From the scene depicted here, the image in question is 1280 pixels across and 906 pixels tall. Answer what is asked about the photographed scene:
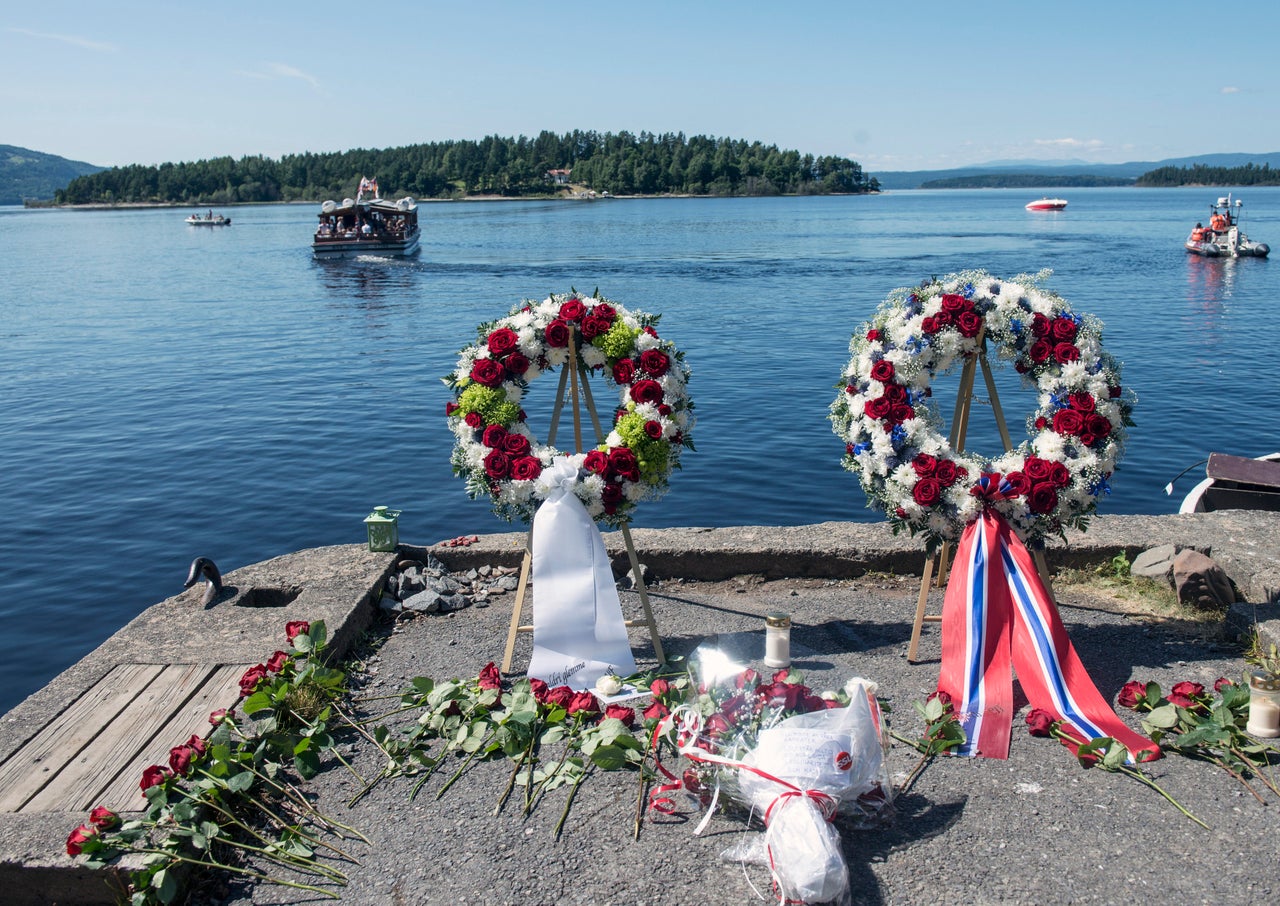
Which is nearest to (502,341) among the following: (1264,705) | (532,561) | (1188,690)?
(532,561)

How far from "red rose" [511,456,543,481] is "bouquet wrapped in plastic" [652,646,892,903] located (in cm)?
172

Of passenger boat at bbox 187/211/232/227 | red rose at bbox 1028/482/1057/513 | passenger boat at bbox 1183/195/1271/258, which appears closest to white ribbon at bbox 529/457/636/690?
red rose at bbox 1028/482/1057/513

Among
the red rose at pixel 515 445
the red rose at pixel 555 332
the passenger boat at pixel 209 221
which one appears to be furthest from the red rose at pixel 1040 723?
the passenger boat at pixel 209 221

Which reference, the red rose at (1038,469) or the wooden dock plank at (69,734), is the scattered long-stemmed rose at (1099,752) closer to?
the red rose at (1038,469)

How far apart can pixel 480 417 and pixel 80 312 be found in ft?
104

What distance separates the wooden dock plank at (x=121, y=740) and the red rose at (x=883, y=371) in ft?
14.2

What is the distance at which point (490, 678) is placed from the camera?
19.1ft

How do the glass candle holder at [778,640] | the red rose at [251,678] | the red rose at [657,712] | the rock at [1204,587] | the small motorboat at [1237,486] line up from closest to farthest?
1. the red rose at [657,712]
2. the red rose at [251,678]
3. the glass candle holder at [778,640]
4. the rock at [1204,587]
5. the small motorboat at [1237,486]

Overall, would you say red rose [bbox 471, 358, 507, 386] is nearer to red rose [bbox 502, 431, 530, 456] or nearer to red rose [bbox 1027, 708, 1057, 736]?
red rose [bbox 502, 431, 530, 456]

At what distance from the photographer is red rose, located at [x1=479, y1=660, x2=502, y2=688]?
5.79 m

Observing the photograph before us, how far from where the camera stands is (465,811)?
4.84 m

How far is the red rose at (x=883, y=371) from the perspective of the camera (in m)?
6.55

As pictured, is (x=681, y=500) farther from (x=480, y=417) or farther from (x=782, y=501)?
(x=480, y=417)

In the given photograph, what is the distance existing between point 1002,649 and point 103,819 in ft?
14.9
